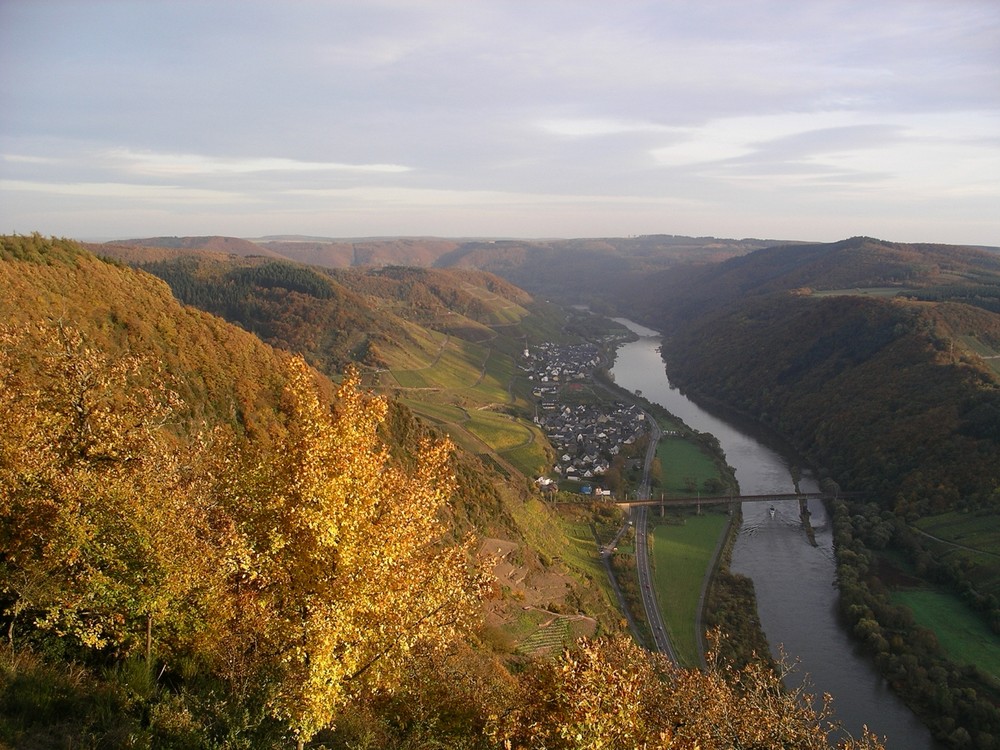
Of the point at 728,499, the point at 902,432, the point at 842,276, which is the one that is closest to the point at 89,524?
the point at 728,499

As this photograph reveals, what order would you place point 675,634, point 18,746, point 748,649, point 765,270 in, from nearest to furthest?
point 18,746 → point 748,649 → point 675,634 → point 765,270

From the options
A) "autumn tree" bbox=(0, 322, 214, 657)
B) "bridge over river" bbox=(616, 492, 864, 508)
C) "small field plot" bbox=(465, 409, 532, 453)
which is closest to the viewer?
"autumn tree" bbox=(0, 322, 214, 657)

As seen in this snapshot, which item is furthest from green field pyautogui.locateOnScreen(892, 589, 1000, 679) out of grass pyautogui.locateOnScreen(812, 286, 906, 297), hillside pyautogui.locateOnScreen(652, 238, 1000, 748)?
grass pyautogui.locateOnScreen(812, 286, 906, 297)

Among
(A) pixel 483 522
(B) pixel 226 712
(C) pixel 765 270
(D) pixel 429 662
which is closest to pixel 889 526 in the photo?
(A) pixel 483 522

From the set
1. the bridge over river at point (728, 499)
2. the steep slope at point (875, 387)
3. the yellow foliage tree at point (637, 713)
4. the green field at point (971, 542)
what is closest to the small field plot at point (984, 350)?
the steep slope at point (875, 387)

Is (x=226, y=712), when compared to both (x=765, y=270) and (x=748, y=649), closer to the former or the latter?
(x=748, y=649)

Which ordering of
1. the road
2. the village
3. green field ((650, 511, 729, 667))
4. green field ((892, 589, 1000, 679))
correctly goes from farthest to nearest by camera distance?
1. the village
2. green field ((650, 511, 729, 667))
3. the road
4. green field ((892, 589, 1000, 679))

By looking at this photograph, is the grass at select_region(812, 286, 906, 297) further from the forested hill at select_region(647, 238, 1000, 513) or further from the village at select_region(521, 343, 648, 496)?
the village at select_region(521, 343, 648, 496)
